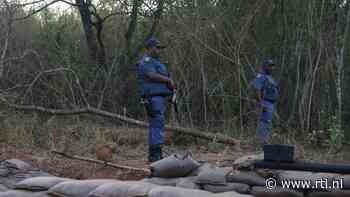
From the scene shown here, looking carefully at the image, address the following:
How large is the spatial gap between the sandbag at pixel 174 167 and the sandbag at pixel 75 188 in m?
0.43

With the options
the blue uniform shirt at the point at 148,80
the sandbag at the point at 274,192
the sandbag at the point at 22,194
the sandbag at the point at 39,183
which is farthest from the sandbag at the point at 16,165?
the sandbag at the point at 274,192

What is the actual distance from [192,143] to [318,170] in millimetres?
6114

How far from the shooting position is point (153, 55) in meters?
7.61

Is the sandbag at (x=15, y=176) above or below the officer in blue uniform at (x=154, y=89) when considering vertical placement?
below

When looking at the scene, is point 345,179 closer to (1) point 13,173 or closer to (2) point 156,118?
(1) point 13,173

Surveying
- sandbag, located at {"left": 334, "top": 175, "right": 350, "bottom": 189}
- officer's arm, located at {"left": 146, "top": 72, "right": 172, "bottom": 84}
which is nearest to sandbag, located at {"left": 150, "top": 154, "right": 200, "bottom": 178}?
sandbag, located at {"left": 334, "top": 175, "right": 350, "bottom": 189}

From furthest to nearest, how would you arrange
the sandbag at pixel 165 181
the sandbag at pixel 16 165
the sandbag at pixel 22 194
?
the sandbag at pixel 16 165 → the sandbag at pixel 22 194 → the sandbag at pixel 165 181

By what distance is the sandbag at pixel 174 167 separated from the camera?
5059 millimetres

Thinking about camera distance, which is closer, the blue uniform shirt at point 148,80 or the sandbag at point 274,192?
the sandbag at point 274,192

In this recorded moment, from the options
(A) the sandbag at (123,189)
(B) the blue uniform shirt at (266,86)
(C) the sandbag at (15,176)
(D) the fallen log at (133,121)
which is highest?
(B) the blue uniform shirt at (266,86)

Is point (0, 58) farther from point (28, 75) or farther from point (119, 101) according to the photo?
point (119, 101)

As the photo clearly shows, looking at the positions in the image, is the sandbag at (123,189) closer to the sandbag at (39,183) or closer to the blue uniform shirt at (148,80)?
the sandbag at (39,183)

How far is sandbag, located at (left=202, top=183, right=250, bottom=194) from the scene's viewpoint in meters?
4.44

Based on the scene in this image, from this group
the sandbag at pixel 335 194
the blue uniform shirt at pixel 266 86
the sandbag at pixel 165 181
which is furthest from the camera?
the blue uniform shirt at pixel 266 86
